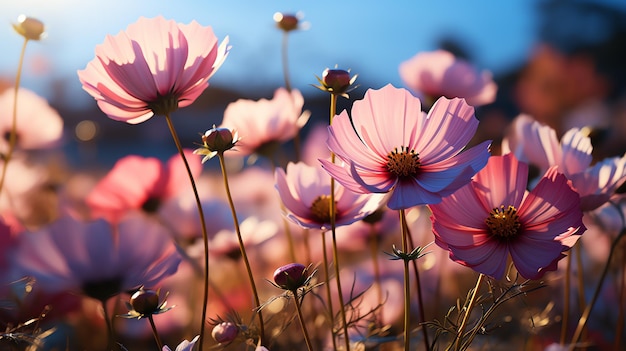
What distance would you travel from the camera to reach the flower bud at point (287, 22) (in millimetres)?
800

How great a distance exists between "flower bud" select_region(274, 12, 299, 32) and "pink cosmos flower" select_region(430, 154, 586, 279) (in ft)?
1.22

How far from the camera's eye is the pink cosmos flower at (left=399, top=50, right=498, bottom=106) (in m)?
1.03

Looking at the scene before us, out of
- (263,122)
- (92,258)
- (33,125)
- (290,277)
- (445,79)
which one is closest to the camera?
(290,277)

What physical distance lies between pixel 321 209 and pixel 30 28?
0.39m

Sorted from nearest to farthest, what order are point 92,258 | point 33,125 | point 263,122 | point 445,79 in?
point 92,258, point 263,122, point 445,79, point 33,125

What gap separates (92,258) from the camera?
0.59 meters

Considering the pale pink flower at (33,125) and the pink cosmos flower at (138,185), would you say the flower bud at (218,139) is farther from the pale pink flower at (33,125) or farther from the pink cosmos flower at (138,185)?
the pale pink flower at (33,125)

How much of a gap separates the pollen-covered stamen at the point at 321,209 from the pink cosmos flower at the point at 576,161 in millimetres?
184

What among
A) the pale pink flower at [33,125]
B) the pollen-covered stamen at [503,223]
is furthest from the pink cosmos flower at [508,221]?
the pale pink flower at [33,125]

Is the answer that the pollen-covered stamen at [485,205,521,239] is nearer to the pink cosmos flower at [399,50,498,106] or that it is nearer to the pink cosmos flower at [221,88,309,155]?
the pink cosmos flower at [221,88,309,155]

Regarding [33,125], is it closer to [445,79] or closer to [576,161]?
[445,79]

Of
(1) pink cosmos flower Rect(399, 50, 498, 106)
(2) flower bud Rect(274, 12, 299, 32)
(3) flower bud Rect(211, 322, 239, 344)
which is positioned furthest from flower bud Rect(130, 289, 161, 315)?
(1) pink cosmos flower Rect(399, 50, 498, 106)

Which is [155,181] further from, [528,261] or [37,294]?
[528,261]

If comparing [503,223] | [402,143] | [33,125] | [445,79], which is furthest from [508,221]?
[33,125]
